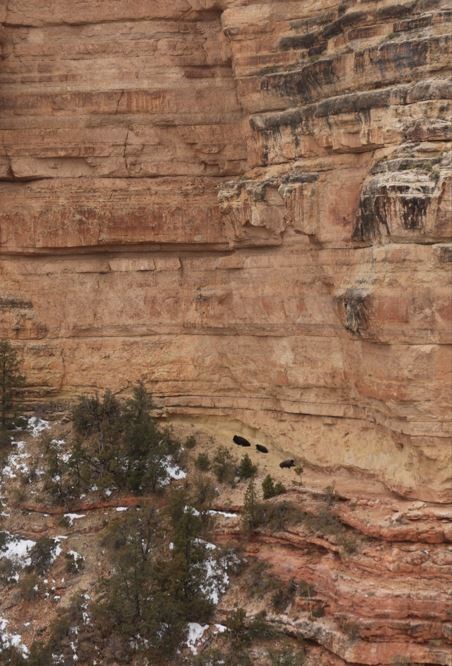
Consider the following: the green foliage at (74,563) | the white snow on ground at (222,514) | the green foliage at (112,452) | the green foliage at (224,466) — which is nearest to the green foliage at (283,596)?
the white snow on ground at (222,514)

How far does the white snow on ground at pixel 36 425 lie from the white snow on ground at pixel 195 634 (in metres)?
9.35

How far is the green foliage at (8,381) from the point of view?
31.8 metres

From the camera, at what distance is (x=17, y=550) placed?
28047 mm

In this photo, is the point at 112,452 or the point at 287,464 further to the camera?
the point at 112,452

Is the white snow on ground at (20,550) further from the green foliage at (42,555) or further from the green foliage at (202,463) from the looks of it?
the green foliage at (202,463)

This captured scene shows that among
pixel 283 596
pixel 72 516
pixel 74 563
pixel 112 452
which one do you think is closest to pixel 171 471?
pixel 112 452

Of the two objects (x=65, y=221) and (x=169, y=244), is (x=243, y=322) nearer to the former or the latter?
(x=169, y=244)

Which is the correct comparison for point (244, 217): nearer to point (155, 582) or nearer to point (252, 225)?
point (252, 225)

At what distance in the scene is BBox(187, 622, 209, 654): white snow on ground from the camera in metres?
25.1

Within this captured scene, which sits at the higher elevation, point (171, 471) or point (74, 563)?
point (171, 471)

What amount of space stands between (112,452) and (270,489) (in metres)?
5.20

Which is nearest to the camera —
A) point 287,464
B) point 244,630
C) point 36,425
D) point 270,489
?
point 244,630

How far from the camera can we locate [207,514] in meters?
28.0

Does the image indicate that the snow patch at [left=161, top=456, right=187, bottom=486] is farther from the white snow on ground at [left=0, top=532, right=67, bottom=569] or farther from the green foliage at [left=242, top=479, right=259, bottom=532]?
the white snow on ground at [left=0, top=532, right=67, bottom=569]
